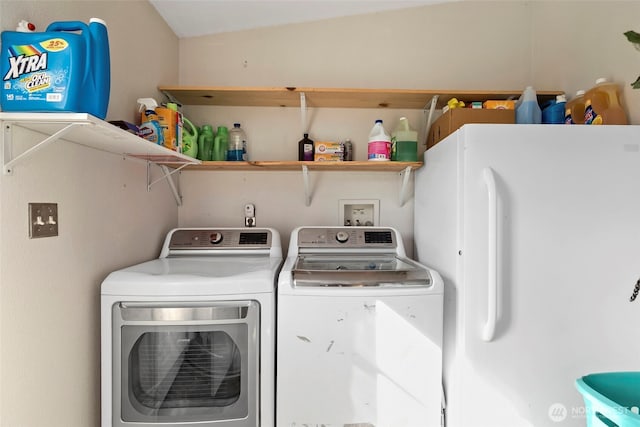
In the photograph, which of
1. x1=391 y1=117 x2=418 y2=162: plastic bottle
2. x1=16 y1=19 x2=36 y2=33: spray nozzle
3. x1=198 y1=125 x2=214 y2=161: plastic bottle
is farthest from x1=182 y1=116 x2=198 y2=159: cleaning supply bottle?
x1=391 y1=117 x2=418 y2=162: plastic bottle

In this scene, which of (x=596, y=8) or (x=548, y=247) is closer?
(x=548, y=247)

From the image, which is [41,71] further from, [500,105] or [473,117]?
[500,105]

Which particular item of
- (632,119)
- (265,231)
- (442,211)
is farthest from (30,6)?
(632,119)

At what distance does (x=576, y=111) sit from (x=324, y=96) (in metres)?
1.32

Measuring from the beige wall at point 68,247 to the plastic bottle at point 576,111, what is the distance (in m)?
2.21

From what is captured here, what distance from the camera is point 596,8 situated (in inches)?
66.6

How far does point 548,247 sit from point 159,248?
194 centimetres

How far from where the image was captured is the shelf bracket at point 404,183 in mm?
2010

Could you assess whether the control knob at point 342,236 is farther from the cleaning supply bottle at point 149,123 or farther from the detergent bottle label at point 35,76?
the detergent bottle label at point 35,76

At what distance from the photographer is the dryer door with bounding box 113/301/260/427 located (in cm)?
135

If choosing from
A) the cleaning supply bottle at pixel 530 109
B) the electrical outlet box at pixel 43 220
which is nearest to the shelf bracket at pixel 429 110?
the cleaning supply bottle at pixel 530 109

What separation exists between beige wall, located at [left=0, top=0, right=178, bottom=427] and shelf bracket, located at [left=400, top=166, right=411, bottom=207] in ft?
4.77

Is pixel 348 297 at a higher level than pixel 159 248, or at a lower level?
lower

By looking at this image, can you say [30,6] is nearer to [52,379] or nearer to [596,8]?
[52,379]
